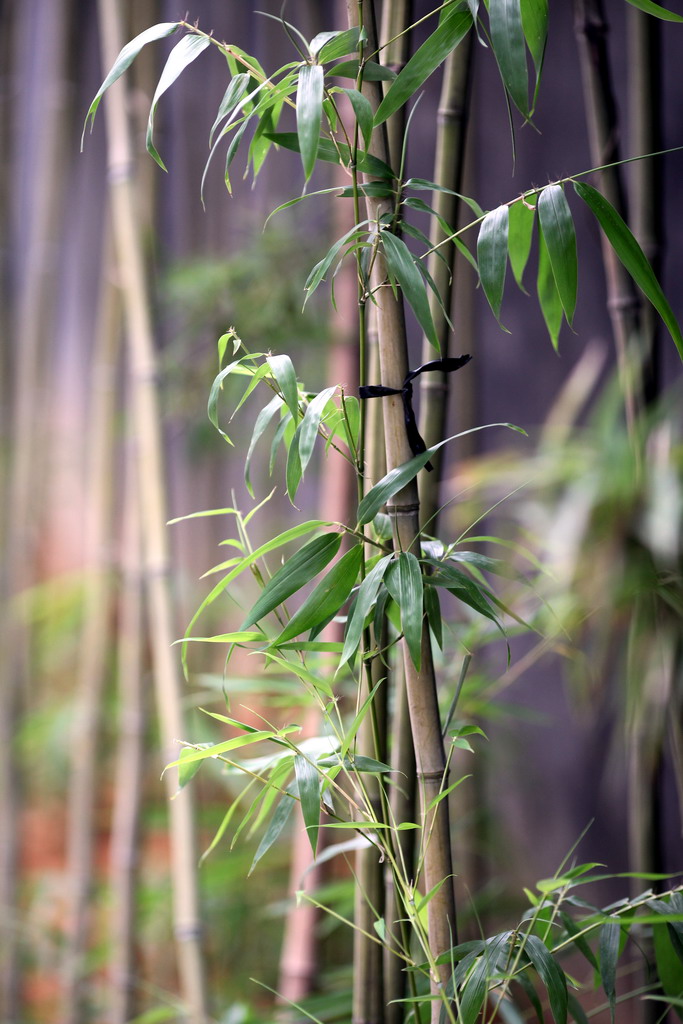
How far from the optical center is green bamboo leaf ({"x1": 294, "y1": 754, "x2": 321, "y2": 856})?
482mm

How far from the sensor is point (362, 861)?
656 millimetres

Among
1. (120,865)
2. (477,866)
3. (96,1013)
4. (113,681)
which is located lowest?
(96,1013)

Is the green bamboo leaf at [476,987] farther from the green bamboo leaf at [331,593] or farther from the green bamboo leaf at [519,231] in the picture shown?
the green bamboo leaf at [519,231]

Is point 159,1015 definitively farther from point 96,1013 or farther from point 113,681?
point 113,681

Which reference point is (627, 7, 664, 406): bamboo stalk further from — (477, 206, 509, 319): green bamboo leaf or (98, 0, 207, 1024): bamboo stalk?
(98, 0, 207, 1024): bamboo stalk

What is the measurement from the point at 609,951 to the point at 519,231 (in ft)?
1.52

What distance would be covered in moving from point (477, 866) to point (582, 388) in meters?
0.83

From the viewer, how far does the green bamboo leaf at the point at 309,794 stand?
1.58 feet

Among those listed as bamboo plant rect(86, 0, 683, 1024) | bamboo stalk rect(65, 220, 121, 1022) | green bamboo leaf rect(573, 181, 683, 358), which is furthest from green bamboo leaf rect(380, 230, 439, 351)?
bamboo stalk rect(65, 220, 121, 1022)

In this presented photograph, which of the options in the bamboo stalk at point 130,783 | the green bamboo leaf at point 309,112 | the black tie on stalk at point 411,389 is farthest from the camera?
the bamboo stalk at point 130,783

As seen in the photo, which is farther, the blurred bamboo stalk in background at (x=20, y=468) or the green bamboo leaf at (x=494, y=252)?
the blurred bamboo stalk in background at (x=20, y=468)

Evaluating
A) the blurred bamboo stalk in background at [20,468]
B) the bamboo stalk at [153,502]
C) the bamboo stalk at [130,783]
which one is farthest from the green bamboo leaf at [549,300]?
the blurred bamboo stalk in background at [20,468]

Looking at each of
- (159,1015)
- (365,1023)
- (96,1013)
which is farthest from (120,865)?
(365,1023)

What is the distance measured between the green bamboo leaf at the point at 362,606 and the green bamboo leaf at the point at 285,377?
4.1 inches
